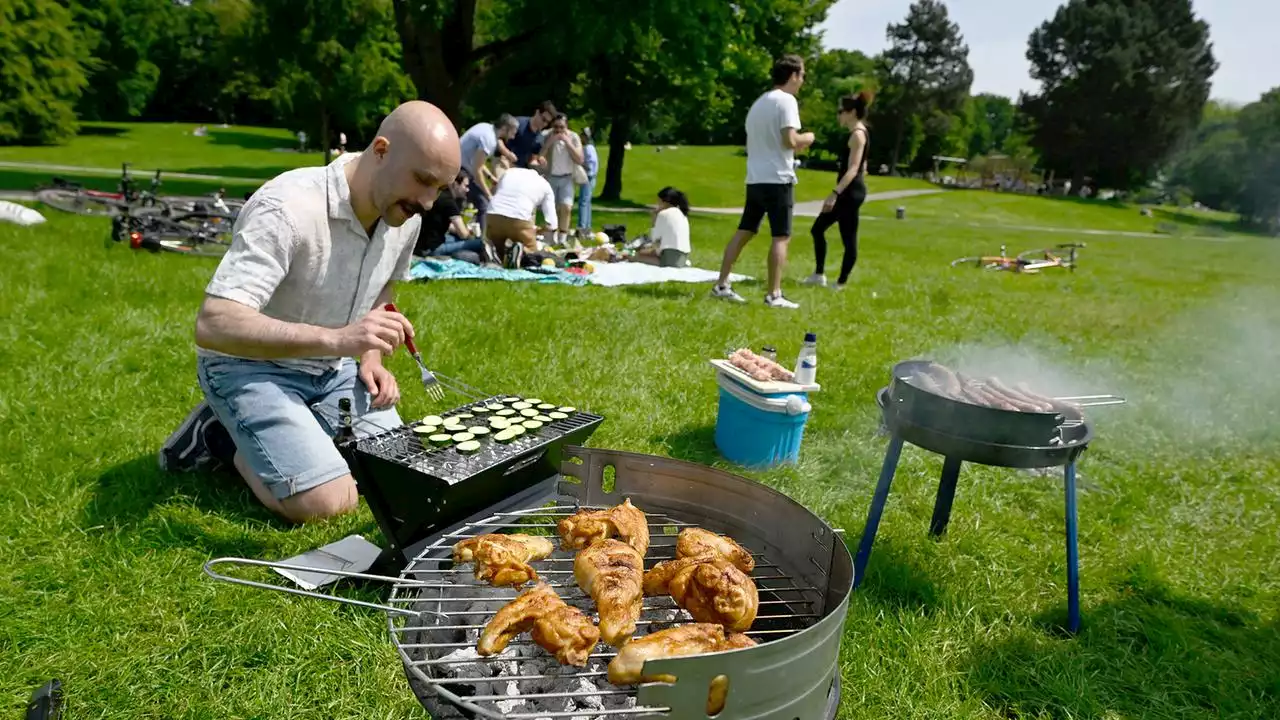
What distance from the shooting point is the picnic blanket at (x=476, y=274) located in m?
9.10

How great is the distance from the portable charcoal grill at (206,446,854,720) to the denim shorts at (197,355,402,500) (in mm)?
852

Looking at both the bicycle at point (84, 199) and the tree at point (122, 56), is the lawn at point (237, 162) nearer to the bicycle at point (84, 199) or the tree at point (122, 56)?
the bicycle at point (84, 199)

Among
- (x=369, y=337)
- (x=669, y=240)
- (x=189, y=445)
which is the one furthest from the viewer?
(x=669, y=240)

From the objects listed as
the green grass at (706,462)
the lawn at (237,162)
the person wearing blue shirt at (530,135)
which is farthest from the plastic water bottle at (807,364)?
the lawn at (237,162)

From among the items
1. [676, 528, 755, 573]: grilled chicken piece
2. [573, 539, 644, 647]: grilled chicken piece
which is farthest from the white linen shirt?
[676, 528, 755, 573]: grilled chicken piece

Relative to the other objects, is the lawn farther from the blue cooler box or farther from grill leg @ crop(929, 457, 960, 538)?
grill leg @ crop(929, 457, 960, 538)

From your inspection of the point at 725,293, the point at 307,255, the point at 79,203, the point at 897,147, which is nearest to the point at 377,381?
the point at 307,255

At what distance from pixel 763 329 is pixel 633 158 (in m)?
37.5

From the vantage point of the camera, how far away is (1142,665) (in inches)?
115

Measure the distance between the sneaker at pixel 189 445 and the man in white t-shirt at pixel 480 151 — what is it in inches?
281

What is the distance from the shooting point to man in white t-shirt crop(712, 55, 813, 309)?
7781 millimetres

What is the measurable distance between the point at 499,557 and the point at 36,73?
146 ft

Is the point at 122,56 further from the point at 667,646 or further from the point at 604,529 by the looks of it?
the point at 667,646

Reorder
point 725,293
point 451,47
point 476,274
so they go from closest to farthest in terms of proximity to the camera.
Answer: point 725,293
point 476,274
point 451,47
